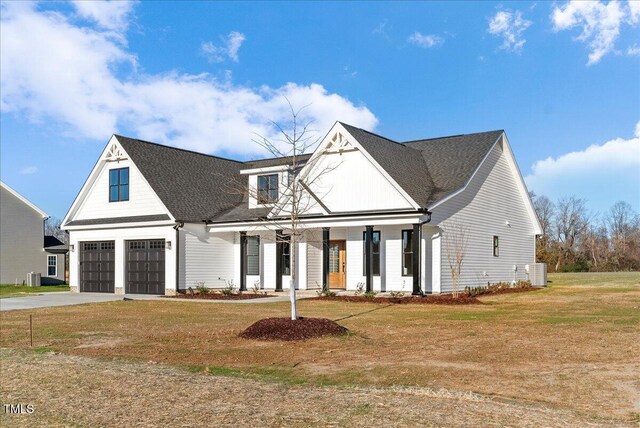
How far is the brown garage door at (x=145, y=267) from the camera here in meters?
29.7

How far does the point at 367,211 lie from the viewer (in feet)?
85.0

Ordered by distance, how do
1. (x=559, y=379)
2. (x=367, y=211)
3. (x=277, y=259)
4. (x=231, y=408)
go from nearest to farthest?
(x=231, y=408) < (x=559, y=379) < (x=367, y=211) < (x=277, y=259)

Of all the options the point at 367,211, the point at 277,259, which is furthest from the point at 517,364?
the point at 277,259

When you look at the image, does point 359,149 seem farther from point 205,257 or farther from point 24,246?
point 24,246

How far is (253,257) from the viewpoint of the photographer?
3094 centimetres

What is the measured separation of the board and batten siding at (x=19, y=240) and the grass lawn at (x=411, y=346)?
2367 cm

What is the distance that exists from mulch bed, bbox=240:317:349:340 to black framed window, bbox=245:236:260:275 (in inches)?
643

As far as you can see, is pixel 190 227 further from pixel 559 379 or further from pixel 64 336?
pixel 559 379

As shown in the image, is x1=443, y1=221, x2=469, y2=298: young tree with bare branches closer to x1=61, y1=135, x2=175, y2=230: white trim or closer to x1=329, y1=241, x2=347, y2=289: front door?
x1=329, y1=241, x2=347, y2=289: front door

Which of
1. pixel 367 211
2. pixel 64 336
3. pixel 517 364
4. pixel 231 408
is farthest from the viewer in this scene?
pixel 367 211

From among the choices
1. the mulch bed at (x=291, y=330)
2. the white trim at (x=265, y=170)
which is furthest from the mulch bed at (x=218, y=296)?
the mulch bed at (x=291, y=330)

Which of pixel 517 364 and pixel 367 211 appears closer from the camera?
pixel 517 364

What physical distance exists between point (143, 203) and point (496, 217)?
1665 centimetres

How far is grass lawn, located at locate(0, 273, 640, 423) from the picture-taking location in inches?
354
